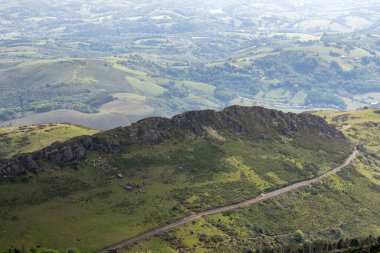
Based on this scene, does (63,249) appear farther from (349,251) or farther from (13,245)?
(349,251)

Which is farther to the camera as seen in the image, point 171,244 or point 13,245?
point 171,244

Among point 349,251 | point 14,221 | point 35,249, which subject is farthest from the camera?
point 14,221

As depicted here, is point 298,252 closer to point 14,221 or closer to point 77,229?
point 77,229

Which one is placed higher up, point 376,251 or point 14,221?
point 376,251

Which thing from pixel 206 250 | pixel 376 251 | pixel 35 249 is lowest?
pixel 206 250

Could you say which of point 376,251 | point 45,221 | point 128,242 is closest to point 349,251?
point 376,251

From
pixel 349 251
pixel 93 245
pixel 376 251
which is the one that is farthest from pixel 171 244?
pixel 376 251

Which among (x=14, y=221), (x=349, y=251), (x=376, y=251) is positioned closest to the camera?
(x=376, y=251)

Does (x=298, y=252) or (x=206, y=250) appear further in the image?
(x=206, y=250)

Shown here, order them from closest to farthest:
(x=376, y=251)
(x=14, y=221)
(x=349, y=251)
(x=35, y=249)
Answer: (x=376, y=251) → (x=349, y=251) → (x=35, y=249) → (x=14, y=221)
